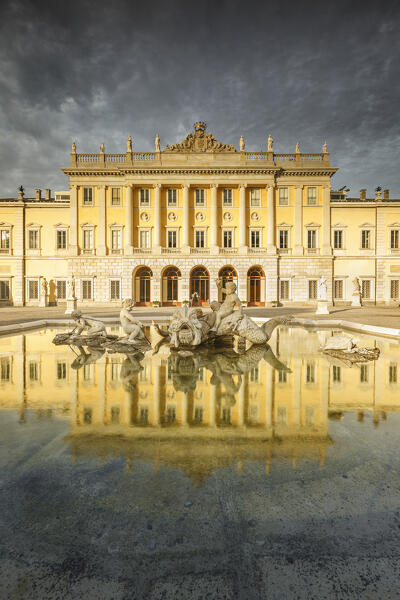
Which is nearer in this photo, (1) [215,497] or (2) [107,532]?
(2) [107,532]

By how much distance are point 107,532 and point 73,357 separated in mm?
5335

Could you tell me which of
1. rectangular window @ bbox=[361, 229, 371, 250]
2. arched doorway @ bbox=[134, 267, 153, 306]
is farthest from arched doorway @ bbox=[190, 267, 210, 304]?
rectangular window @ bbox=[361, 229, 371, 250]

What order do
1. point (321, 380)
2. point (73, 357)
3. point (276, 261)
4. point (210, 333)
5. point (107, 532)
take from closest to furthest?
point (107, 532) < point (321, 380) < point (73, 357) < point (210, 333) < point (276, 261)

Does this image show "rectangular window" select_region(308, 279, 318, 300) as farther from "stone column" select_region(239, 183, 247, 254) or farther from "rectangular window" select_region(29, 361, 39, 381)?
"rectangular window" select_region(29, 361, 39, 381)

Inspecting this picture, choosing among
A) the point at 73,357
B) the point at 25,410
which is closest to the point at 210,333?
the point at 73,357

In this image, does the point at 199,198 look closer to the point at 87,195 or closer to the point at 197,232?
the point at 197,232

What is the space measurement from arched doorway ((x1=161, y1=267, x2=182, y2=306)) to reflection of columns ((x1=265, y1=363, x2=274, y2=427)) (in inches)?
1149

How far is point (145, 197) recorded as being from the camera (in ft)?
116

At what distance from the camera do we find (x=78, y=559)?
168cm

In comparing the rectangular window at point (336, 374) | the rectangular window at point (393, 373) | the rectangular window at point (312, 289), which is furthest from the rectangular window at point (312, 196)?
the rectangular window at point (336, 374)

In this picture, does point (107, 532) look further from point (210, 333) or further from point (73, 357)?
point (210, 333)

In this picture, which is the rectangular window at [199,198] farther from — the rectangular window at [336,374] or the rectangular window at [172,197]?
the rectangular window at [336,374]

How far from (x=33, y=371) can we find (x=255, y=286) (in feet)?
102

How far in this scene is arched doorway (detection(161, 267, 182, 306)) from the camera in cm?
3469
